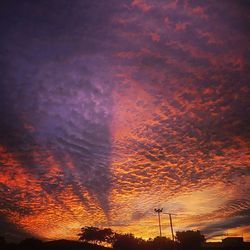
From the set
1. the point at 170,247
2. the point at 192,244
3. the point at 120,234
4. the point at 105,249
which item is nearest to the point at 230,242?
the point at 192,244

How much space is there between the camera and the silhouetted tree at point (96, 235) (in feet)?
298

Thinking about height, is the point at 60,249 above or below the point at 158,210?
below

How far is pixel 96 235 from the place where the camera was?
303 feet

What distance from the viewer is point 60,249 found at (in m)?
42.8

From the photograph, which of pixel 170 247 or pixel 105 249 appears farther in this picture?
pixel 170 247

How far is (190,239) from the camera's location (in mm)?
94812

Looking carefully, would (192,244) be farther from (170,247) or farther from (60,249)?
(60,249)

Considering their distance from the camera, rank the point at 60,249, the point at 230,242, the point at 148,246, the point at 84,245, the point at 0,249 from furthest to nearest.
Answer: the point at 230,242
the point at 148,246
the point at 84,245
the point at 60,249
the point at 0,249

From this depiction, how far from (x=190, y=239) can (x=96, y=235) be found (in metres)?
32.1

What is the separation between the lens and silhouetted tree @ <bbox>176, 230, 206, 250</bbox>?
92.8 meters

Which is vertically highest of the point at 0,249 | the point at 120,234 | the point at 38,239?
the point at 120,234

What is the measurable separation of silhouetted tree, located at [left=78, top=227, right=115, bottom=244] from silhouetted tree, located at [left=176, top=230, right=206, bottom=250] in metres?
23.8

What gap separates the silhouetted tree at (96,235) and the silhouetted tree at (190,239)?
2383cm

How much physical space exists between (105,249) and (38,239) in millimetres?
24144
